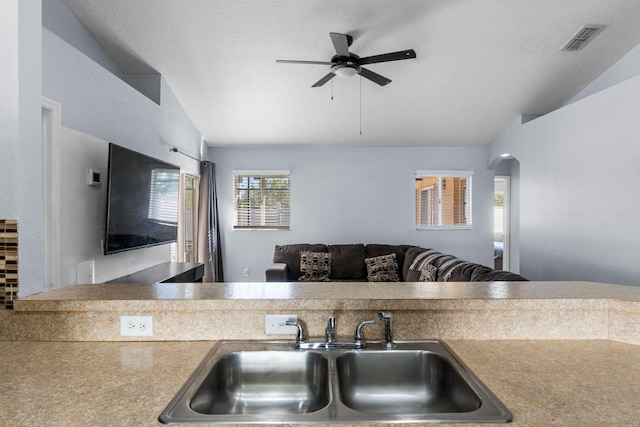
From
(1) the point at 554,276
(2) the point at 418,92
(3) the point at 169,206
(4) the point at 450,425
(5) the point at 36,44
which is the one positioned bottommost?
(1) the point at 554,276

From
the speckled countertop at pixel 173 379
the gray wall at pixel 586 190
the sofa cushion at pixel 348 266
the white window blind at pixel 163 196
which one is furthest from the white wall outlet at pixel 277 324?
the sofa cushion at pixel 348 266

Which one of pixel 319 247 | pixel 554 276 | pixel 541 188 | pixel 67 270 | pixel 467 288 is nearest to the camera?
pixel 467 288

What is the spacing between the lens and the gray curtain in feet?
16.7

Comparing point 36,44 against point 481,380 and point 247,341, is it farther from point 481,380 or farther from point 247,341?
point 481,380

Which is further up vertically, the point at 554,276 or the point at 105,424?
the point at 105,424

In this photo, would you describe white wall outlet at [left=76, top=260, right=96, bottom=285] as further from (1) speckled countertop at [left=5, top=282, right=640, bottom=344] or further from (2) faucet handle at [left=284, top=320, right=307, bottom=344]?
(2) faucet handle at [left=284, top=320, right=307, bottom=344]

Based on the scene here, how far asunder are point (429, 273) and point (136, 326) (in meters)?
2.97

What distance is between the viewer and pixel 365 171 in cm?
593

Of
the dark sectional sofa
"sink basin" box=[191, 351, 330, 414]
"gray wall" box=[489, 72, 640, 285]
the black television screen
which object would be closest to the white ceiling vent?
"gray wall" box=[489, 72, 640, 285]

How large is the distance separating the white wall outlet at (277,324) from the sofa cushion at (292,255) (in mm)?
3915

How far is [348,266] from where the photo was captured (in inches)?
203

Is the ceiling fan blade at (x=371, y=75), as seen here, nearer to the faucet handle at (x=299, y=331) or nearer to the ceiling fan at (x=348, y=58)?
the ceiling fan at (x=348, y=58)

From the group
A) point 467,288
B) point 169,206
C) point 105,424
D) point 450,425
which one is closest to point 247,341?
point 105,424

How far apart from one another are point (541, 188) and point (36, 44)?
4783 millimetres
